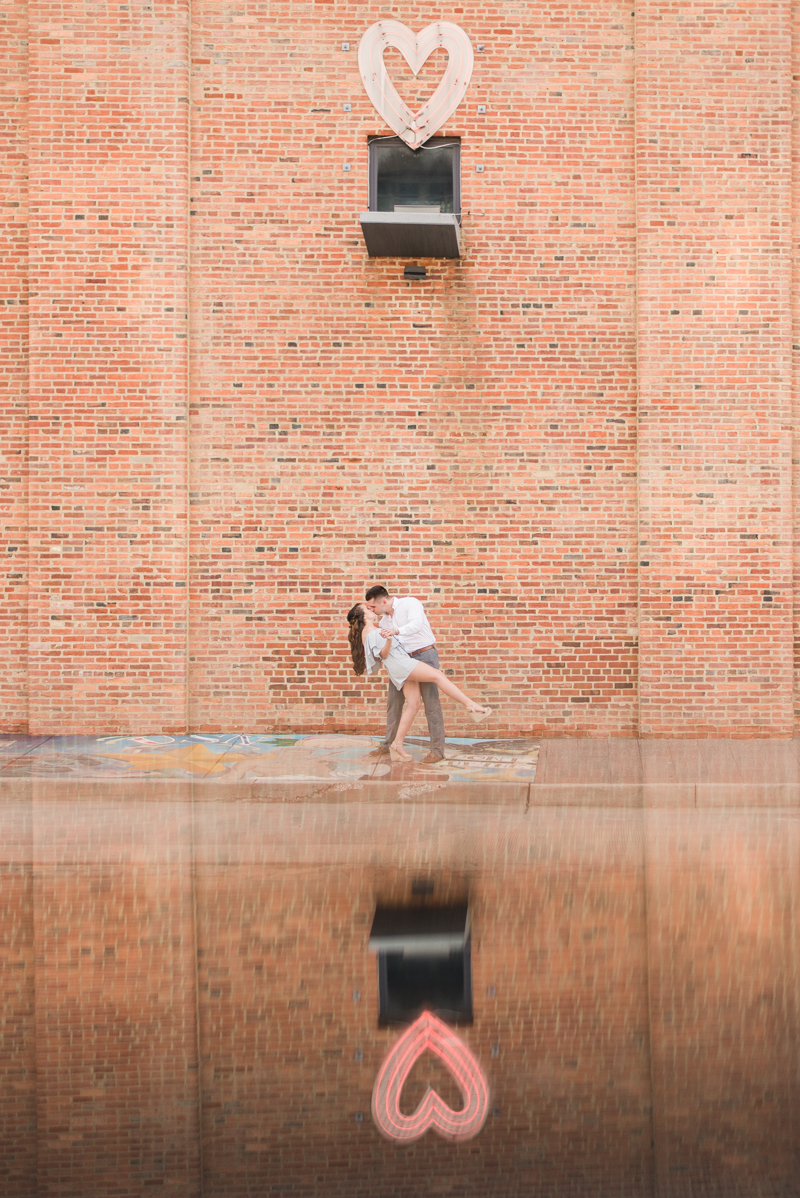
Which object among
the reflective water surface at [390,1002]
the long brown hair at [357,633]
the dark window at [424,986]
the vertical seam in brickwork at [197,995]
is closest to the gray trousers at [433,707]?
the long brown hair at [357,633]

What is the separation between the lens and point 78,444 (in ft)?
35.3

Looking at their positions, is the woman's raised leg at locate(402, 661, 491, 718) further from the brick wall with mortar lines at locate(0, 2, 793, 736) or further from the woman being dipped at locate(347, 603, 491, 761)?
the brick wall with mortar lines at locate(0, 2, 793, 736)

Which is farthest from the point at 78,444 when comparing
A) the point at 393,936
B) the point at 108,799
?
the point at 393,936

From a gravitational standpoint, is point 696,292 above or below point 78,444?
above

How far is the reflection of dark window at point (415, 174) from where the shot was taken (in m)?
10.9

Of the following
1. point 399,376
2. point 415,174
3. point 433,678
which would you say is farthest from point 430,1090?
point 415,174

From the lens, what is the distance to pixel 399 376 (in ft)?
35.7

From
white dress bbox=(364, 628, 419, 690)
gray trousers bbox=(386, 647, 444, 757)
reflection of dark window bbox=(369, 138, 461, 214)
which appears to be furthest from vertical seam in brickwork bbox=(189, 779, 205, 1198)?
reflection of dark window bbox=(369, 138, 461, 214)

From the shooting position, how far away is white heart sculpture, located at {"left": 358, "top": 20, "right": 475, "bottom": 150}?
35.2 feet

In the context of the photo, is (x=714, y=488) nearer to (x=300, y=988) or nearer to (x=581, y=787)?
(x=581, y=787)

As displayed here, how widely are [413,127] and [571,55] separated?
1774 millimetres

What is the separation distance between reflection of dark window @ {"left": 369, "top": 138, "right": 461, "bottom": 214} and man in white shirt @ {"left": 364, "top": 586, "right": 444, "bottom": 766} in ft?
13.8

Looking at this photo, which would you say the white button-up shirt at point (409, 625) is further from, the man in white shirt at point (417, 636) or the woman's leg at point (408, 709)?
the woman's leg at point (408, 709)

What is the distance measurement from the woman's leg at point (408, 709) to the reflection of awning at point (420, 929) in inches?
152
